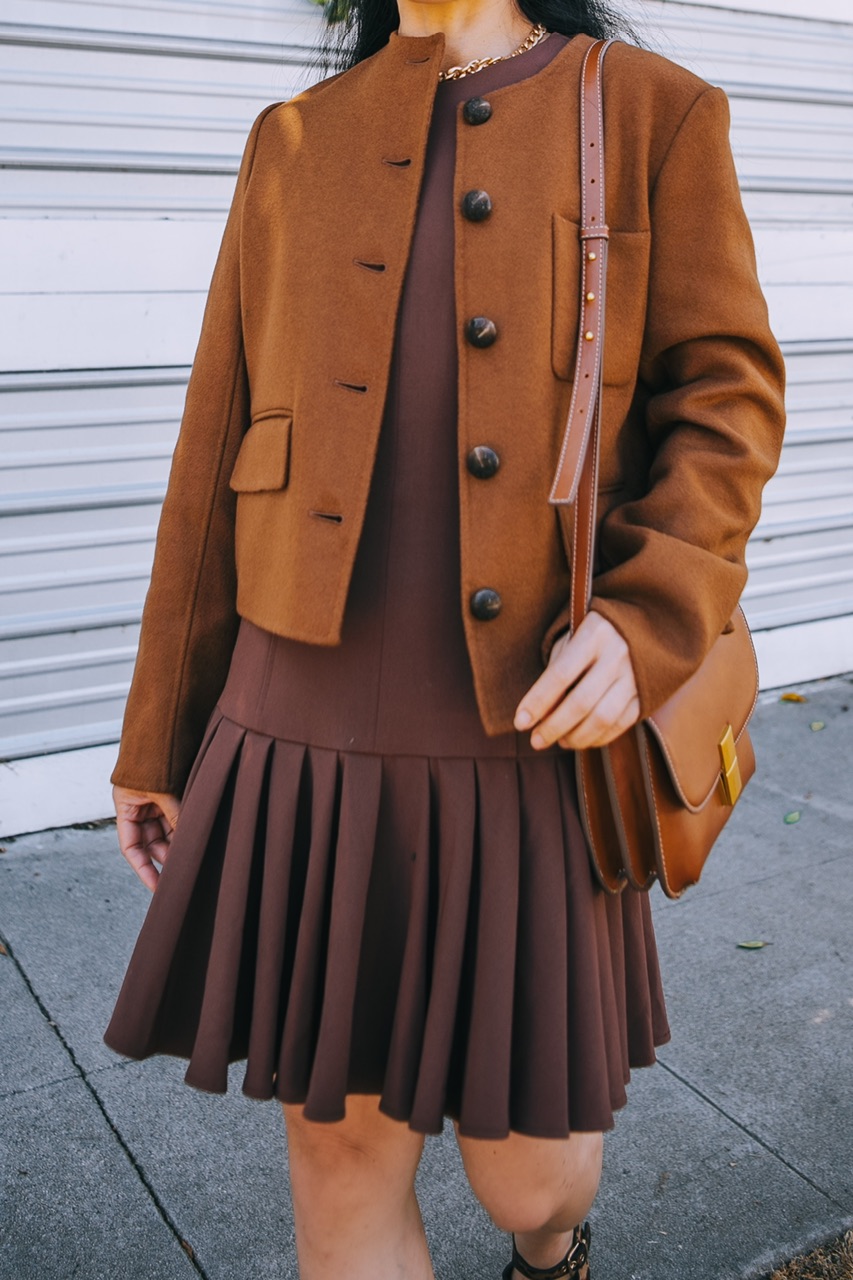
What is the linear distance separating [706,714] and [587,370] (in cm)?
38

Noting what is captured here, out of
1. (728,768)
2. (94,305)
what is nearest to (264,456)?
(728,768)

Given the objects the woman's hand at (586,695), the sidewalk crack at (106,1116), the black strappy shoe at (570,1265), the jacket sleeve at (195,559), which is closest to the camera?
the woman's hand at (586,695)

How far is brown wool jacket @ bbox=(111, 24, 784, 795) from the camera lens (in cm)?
131

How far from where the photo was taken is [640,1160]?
7.64 ft

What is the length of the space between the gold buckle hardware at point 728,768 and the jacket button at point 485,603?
29cm

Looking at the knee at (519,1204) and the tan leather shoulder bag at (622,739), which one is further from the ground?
the tan leather shoulder bag at (622,739)

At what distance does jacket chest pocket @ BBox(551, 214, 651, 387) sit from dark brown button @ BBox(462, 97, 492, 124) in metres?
0.15

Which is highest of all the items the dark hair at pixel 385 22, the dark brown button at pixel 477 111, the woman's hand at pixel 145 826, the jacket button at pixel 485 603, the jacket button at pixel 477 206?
the dark hair at pixel 385 22

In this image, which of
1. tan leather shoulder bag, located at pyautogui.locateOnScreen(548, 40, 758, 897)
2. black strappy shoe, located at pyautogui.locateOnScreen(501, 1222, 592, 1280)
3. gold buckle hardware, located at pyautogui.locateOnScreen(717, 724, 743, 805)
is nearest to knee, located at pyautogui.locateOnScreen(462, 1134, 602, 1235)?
black strappy shoe, located at pyautogui.locateOnScreen(501, 1222, 592, 1280)

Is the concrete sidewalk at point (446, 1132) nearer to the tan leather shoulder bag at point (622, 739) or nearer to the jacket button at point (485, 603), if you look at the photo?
the tan leather shoulder bag at point (622, 739)

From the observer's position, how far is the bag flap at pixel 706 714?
4.16 ft

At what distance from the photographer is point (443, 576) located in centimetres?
136

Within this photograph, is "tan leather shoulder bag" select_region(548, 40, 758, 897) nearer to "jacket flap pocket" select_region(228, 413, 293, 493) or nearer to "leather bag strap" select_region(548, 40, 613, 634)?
"leather bag strap" select_region(548, 40, 613, 634)

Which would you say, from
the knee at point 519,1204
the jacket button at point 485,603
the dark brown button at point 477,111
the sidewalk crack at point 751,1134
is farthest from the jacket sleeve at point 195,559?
the sidewalk crack at point 751,1134
